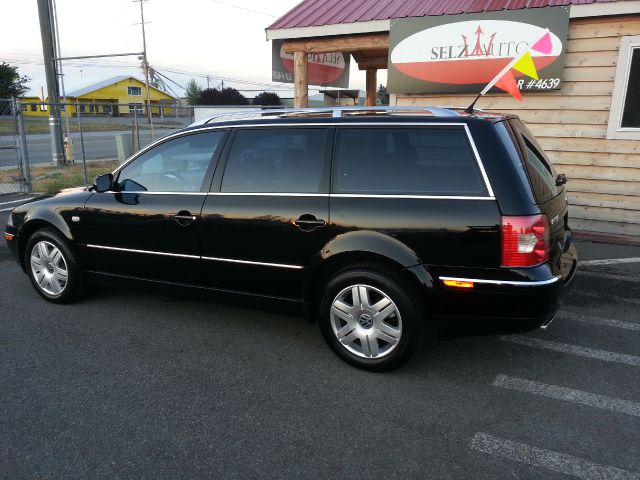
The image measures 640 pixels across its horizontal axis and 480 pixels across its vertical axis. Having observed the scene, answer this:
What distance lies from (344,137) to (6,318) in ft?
10.5

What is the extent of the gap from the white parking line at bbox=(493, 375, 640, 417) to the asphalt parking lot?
1cm

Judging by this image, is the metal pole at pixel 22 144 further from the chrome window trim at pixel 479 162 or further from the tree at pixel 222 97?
the tree at pixel 222 97

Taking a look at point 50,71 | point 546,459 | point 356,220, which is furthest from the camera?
point 50,71

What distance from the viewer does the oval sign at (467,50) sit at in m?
7.09

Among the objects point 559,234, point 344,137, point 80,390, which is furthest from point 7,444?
point 559,234

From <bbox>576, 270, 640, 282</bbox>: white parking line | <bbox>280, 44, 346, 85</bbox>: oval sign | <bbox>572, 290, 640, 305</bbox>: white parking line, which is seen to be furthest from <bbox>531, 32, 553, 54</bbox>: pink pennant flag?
<bbox>280, 44, 346, 85</bbox>: oval sign

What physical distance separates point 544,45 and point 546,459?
5.95 metres

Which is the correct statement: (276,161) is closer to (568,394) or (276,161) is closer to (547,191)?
(547,191)

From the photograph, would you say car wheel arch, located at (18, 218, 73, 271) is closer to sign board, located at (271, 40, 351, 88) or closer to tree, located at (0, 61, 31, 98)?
sign board, located at (271, 40, 351, 88)

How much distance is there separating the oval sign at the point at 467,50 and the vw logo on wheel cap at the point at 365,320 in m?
5.27

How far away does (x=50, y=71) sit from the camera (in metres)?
15.5

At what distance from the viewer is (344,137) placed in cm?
354

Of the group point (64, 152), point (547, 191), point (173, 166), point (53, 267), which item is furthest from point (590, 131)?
point (64, 152)

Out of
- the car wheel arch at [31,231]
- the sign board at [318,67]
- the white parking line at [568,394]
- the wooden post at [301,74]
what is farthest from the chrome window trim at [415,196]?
the sign board at [318,67]
